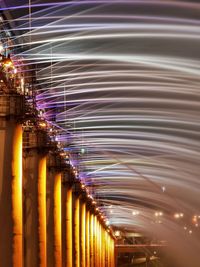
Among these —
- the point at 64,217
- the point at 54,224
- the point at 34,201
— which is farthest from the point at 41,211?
the point at 64,217

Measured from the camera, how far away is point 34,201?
38594mm

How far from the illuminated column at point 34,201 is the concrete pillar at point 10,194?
24.4 ft

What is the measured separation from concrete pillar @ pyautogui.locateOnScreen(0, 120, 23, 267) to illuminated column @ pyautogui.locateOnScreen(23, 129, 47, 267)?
7.44 meters

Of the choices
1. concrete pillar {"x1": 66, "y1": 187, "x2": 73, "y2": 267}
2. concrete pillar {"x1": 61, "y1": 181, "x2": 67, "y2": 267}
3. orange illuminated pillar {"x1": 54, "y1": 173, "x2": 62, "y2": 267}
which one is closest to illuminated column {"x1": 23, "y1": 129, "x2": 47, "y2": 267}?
orange illuminated pillar {"x1": 54, "y1": 173, "x2": 62, "y2": 267}

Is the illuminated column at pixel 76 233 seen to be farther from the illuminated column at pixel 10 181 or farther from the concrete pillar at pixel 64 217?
the illuminated column at pixel 10 181

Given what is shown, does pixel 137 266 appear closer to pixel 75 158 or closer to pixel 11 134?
pixel 75 158

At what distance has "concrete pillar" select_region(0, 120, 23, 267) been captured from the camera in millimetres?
28750

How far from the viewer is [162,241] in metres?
125

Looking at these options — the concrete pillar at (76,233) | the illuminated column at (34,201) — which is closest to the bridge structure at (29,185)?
the illuminated column at (34,201)

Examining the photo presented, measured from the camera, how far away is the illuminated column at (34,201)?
3784cm

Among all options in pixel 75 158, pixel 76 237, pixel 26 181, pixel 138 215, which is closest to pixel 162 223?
pixel 138 215

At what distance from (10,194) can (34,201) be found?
9.33m

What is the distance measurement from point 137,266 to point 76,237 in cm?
9029

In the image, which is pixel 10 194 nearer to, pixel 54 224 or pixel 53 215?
pixel 54 224
